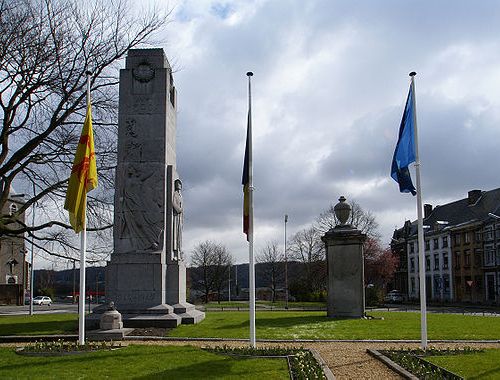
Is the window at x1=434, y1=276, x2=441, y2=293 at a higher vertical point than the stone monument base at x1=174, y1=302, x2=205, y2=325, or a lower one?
lower

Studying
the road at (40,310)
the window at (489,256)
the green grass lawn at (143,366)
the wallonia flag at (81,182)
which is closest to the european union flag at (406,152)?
the green grass lawn at (143,366)

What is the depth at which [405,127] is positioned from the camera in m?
15.0

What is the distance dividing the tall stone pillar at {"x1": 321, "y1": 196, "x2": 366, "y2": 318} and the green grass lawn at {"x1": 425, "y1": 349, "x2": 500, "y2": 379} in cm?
1048

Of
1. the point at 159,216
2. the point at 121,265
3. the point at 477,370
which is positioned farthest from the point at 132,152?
the point at 477,370

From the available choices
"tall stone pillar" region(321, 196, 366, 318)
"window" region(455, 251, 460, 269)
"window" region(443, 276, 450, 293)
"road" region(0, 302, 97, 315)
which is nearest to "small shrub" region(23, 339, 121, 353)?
"tall stone pillar" region(321, 196, 366, 318)

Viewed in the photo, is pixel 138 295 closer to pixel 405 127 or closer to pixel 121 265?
pixel 121 265

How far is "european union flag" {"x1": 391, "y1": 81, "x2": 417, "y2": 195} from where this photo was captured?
14.8m

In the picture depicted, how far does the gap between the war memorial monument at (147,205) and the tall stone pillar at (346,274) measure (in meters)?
5.73

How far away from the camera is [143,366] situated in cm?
1135

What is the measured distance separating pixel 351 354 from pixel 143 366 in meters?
4.83

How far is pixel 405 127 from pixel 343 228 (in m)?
9.86

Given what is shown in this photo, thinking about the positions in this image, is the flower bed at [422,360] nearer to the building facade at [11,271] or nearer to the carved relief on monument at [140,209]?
the carved relief on monument at [140,209]

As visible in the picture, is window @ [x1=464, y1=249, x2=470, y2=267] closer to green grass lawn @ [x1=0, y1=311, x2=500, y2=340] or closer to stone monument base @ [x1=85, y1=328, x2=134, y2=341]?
→ green grass lawn @ [x1=0, y1=311, x2=500, y2=340]

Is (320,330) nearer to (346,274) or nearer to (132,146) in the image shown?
(346,274)
